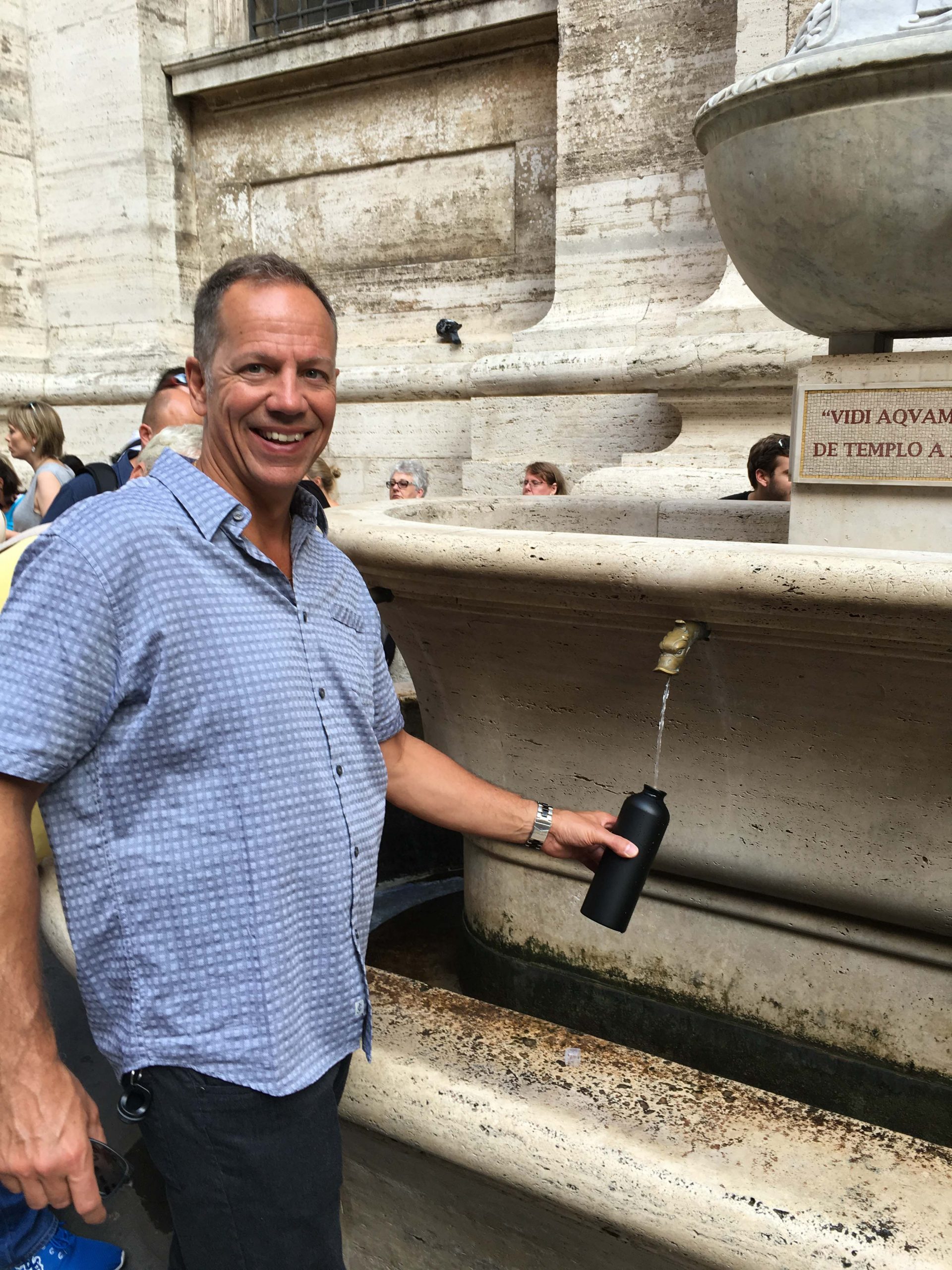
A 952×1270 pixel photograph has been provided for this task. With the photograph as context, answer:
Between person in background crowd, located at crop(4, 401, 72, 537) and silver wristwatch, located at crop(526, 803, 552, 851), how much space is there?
3453 millimetres

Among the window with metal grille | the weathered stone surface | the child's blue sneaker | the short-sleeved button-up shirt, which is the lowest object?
the child's blue sneaker

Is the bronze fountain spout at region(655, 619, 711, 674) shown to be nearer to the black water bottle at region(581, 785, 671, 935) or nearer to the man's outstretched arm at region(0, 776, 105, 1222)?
the black water bottle at region(581, 785, 671, 935)

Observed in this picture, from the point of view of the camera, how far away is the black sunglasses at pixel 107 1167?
1.18 m

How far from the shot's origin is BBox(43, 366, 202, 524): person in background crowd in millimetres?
2689

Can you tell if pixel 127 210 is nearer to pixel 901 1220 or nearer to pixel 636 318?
pixel 636 318

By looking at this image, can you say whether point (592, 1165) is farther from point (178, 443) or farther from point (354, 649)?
point (178, 443)

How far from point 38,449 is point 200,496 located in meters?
3.82

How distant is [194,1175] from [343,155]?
21.3 feet

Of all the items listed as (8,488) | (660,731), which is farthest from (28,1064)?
(8,488)

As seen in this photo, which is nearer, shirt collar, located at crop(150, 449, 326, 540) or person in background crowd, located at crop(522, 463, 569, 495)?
shirt collar, located at crop(150, 449, 326, 540)

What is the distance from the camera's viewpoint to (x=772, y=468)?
331 cm

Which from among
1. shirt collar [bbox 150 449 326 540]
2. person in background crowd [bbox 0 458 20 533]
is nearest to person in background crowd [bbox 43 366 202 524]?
shirt collar [bbox 150 449 326 540]

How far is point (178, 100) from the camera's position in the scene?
23.2 feet

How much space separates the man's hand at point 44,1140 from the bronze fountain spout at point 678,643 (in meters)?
0.90
